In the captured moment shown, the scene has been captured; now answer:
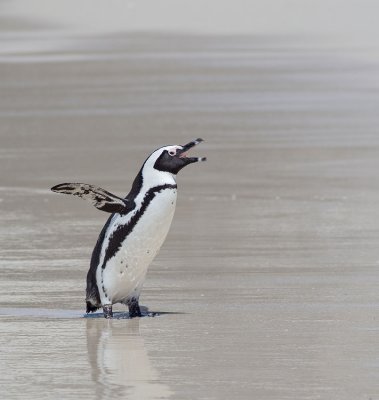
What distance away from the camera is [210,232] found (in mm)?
10453

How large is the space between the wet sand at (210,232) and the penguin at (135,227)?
186 millimetres

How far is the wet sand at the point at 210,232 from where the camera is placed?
20.4 feet

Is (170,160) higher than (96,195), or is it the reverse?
(170,160)

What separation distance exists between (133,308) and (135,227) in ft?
1.27

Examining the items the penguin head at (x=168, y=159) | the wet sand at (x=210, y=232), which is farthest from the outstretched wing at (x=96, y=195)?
the wet sand at (x=210, y=232)

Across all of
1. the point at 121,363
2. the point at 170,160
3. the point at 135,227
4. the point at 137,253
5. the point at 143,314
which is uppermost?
the point at 170,160

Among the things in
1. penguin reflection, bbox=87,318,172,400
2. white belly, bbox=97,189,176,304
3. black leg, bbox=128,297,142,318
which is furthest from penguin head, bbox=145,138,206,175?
penguin reflection, bbox=87,318,172,400

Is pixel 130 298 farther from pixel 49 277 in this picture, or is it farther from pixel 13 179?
pixel 13 179

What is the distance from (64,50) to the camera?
26.3m

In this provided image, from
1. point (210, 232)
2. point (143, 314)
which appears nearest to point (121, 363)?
point (143, 314)

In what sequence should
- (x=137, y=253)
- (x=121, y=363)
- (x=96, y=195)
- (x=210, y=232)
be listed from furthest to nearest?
1. (x=210, y=232)
2. (x=137, y=253)
3. (x=96, y=195)
4. (x=121, y=363)

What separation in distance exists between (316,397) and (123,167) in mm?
8812

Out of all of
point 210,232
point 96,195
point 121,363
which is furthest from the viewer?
point 210,232

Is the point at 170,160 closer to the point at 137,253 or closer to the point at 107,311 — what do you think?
the point at 137,253
